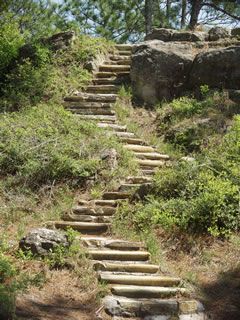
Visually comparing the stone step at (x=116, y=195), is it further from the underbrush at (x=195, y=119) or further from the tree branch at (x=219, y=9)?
the tree branch at (x=219, y=9)

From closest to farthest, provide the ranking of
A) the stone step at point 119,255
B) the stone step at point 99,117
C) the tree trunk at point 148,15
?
the stone step at point 119,255, the stone step at point 99,117, the tree trunk at point 148,15

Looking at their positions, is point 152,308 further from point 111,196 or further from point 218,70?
point 218,70

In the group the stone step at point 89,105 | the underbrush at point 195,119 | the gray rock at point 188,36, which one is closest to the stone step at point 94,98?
the stone step at point 89,105

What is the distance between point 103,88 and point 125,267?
22.8 feet

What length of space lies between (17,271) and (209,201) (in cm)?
284

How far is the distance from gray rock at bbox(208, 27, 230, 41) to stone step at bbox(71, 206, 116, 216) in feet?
27.2

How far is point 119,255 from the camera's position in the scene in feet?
21.2

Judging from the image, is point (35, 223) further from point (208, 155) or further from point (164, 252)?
point (208, 155)

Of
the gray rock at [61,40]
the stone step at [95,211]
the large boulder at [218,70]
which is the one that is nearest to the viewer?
the stone step at [95,211]

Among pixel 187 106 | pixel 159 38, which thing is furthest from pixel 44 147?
pixel 159 38

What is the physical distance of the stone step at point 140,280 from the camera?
5957 millimetres

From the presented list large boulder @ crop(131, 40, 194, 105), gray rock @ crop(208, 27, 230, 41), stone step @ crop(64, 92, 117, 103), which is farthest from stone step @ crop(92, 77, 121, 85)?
gray rock @ crop(208, 27, 230, 41)

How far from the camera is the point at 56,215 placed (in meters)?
7.59

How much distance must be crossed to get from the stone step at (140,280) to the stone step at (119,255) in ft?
1.23
